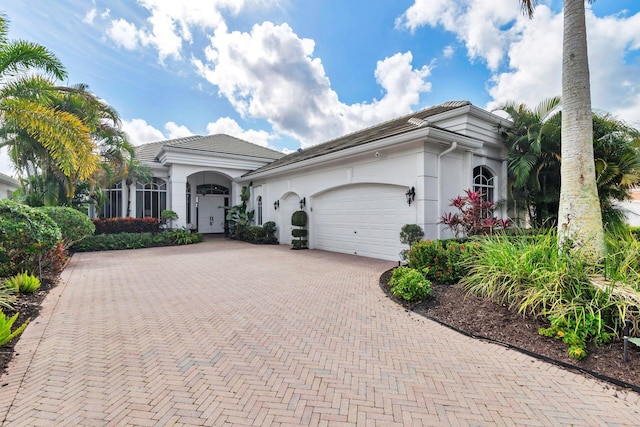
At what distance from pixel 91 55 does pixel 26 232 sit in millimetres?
6511

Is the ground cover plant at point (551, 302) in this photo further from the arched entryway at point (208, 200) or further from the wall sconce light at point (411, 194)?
the arched entryway at point (208, 200)

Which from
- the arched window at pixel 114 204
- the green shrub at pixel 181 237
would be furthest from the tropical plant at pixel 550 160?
the arched window at pixel 114 204

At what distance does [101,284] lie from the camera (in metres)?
7.09

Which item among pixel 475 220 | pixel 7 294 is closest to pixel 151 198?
pixel 7 294

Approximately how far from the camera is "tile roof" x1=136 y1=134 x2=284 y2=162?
18.0 m

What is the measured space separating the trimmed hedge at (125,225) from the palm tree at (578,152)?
17378 millimetres

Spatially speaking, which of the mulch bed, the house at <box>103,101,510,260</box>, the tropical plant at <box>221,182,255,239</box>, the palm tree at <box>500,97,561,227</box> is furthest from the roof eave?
the tropical plant at <box>221,182,255,239</box>

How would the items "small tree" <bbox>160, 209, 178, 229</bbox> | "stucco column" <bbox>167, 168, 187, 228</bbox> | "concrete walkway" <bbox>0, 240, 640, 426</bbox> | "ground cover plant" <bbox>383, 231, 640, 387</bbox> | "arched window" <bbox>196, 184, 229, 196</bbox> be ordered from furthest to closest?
"arched window" <bbox>196, 184, 229, 196</bbox>
"stucco column" <bbox>167, 168, 187, 228</bbox>
"small tree" <bbox>160, 209, 178, 229</bbox>
"ground cover plant" <bbox>383, 231, 640, 387</bbox>
"concrete walkway" <bbox>0, 240, 640, 426</bbox>

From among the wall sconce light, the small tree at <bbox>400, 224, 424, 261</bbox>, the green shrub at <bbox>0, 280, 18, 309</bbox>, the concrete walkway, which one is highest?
the wall sconce light

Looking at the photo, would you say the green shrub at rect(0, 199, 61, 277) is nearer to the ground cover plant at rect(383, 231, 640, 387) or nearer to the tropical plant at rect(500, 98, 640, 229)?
the ground cover plant at rect(383, 231, 640, 387)

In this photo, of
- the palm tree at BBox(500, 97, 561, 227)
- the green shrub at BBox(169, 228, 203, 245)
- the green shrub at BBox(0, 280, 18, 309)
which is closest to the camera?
the green shrub at BBox(0, 280, 18, 309)

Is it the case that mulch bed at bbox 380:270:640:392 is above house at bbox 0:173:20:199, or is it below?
below

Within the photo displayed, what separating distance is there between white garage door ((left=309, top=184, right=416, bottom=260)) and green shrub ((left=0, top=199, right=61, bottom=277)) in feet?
28.8

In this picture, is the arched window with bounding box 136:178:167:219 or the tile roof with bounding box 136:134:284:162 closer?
the arched window with bounding box 136:178:167:219
